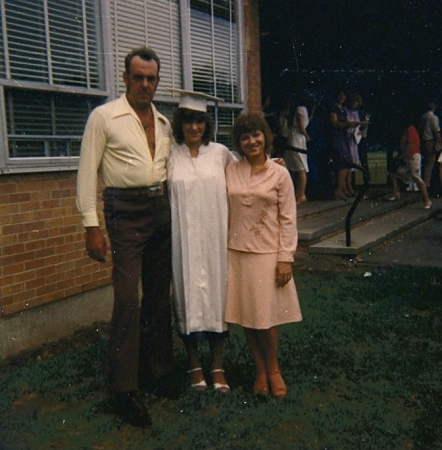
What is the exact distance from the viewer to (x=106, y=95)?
578cm

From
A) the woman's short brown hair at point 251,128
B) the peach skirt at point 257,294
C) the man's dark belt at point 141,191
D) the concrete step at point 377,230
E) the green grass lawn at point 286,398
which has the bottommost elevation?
the green grass lawn at point 286,398

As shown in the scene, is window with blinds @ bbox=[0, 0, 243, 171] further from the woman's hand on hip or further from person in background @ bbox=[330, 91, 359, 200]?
person in background @ bbox=[330, 91, 359, 200]

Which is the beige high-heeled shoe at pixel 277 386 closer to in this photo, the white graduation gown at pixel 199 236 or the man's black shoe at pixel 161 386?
the white graduation gown at pixel 199 236

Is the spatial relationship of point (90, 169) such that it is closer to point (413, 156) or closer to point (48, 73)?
point (48, 73)

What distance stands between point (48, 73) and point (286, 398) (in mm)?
3138

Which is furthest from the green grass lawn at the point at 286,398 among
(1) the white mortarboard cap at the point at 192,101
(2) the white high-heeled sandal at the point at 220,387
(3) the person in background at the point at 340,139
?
(3) the person in background at the point at 340,139

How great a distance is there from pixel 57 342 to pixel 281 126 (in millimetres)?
6645

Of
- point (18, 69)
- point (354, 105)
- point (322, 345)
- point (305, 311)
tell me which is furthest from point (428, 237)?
point (18, 69)

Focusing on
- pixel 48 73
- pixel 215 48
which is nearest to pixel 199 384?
pixel 48 73

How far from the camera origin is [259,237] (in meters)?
4.00

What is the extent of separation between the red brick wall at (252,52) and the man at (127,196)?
422 centimetres

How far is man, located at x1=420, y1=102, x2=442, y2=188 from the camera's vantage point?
522 inches

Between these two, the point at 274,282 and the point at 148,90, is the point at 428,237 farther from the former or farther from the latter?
the point at 148,90

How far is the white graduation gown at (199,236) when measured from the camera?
396 cm
